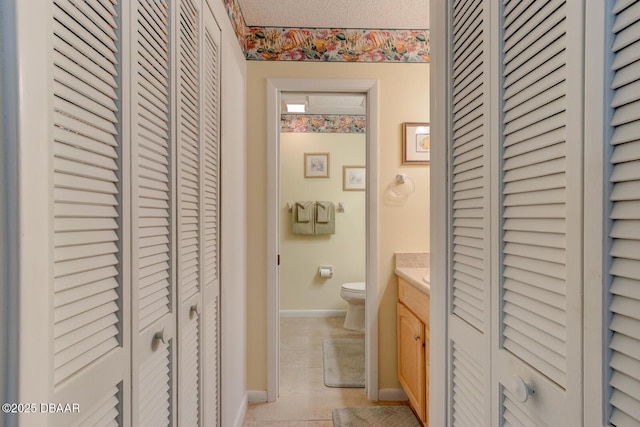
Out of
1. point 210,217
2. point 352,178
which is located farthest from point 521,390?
point 352,178

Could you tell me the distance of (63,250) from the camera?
0.57 m

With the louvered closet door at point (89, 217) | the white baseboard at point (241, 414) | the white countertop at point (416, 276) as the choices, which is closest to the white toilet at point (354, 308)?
the white countertop at point (416, 276)

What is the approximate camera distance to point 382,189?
7.36 ft

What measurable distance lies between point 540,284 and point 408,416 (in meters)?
1.80

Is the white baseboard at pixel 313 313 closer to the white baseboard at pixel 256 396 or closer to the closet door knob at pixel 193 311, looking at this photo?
the white baseboard at pixel 256 396

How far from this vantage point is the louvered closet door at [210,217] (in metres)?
A: 1.35

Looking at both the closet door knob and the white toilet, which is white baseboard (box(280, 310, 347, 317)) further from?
the closet door knob

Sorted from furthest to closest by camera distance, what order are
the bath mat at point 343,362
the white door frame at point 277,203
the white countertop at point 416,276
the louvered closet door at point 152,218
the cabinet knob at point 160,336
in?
1. the bath mat at point 343,362
2. the white door frame at point 277,203
3. the white countertop at point 416,276
4. the cabinet knob at point 160,336
5. the louvered closet door at point 152,218

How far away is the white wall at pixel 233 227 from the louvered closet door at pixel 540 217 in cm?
123

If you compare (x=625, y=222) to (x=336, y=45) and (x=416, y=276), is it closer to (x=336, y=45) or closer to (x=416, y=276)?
(x=416, y=276)

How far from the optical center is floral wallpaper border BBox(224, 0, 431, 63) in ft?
7.31

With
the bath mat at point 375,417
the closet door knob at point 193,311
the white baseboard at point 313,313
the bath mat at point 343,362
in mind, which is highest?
the closet door knob at point 193,311

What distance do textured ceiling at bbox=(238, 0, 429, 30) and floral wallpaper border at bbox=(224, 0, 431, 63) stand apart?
1.5 inches

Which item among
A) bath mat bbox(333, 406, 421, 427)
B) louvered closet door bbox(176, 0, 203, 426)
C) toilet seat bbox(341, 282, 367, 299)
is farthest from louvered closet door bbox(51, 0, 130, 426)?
toilet seat bbox(341, 282, 367, 299)
